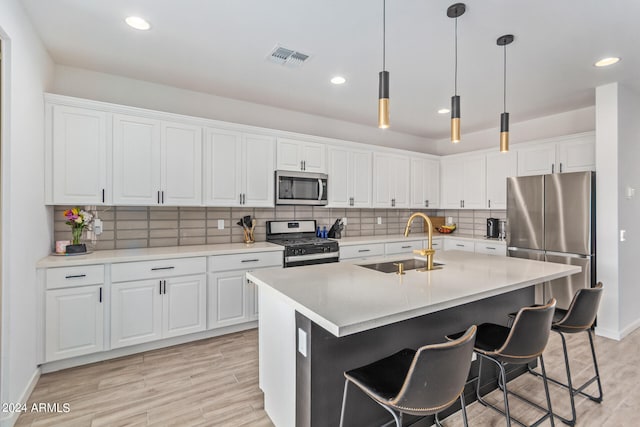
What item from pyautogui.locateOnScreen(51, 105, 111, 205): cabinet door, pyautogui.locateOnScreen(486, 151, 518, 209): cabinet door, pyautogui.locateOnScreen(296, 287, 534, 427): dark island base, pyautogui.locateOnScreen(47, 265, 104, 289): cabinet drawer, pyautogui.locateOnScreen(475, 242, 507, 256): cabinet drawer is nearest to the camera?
pyautogui.locateOnScreen(296, 287, 534, 427): dark island base

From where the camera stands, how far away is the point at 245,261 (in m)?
3.38

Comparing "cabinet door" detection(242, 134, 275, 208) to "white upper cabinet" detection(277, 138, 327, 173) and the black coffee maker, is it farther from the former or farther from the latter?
the black coffee maker

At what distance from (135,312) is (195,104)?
91.4 inches

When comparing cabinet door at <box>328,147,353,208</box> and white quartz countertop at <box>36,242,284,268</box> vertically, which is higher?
cabinet door at <box>328,147,353,208</box>

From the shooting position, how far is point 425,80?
3.25 metres

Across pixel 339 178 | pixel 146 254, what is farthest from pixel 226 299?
pixel 339 178

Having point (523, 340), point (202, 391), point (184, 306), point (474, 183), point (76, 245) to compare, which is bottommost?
point (202, 391)

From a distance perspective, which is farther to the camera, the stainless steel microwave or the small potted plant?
the stainless steel microwave

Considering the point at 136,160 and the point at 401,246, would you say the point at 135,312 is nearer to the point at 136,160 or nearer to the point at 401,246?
the point at 136,160

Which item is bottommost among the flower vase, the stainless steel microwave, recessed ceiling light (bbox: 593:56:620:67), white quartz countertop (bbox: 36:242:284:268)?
white quartz countertop (bbox: 36:242:284:268)

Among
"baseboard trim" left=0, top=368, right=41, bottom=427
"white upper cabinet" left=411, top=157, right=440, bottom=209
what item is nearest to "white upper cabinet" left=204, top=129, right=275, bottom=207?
"baseboard trim" left=0, top=368, right=41, bottom=427

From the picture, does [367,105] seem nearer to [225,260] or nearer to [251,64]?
[251,64]

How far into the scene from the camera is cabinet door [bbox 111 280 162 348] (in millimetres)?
2740

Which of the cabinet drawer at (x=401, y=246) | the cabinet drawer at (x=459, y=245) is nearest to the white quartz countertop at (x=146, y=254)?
the cabinet drawer at (x=401, y=246)
